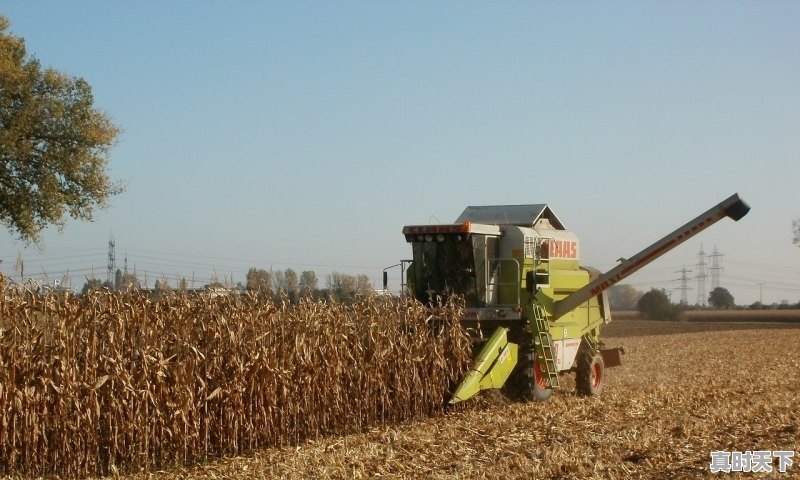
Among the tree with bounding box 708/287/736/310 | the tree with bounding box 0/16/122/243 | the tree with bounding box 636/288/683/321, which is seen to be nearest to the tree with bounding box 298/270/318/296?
the tree with bounding box 0/16/122/243

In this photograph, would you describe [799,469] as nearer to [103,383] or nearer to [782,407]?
[782,407]

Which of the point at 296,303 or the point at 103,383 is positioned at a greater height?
the point at 296,303

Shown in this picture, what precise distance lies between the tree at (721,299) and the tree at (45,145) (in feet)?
267

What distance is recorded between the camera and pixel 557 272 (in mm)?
15656

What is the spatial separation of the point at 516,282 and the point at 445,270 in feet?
3.78

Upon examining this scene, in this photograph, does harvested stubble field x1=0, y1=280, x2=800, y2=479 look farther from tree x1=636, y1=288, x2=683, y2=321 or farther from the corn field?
tree x1=636, y1=288, x2=683, y2=321

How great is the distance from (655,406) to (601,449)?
13.5ft

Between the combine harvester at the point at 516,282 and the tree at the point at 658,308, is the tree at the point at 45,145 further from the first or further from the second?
the tree at the point at 658,308

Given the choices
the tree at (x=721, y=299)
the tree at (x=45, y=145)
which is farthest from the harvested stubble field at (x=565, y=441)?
the tree at (x=721, y=299)

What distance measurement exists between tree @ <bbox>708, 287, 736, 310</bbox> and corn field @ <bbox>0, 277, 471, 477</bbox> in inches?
3528

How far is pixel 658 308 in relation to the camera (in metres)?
64.9

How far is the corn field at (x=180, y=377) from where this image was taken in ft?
30.5

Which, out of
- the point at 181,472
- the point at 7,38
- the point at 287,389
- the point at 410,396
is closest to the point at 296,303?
the point at 287,389

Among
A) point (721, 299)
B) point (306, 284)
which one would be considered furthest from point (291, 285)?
point (721, 299)
